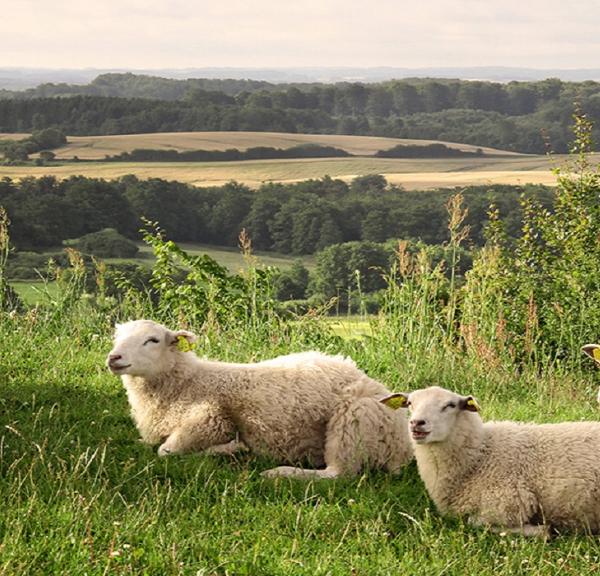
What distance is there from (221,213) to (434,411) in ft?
181

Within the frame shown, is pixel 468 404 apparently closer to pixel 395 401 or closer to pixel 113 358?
pixel 395 401

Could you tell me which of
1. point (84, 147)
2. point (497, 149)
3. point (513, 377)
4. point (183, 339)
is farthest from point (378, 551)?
point (497, 149)

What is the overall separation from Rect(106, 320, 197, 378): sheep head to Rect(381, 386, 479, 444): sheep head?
181 cm

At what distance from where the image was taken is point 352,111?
110 meters

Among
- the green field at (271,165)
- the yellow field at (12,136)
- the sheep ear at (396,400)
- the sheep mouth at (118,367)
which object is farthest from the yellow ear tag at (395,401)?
the yellow field at (12,136)

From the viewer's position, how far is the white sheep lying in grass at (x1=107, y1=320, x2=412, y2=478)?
20.8ft

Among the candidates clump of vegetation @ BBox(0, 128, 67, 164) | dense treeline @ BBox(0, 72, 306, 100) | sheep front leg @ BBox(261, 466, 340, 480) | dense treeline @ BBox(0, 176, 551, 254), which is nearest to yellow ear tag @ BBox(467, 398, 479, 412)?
sheep front leg @ BBox(261, 466, 340, 480)

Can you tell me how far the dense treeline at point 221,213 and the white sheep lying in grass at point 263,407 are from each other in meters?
40.3

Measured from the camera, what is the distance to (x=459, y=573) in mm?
4785

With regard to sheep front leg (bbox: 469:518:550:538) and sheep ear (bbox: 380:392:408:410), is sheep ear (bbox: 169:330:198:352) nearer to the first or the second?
sheep ear (bbox: 380:392:408:410)

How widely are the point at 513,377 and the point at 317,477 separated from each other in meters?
3.74

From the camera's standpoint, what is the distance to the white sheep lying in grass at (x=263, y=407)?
20.8 ft

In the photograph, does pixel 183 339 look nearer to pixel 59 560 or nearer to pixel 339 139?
pixel 59 560

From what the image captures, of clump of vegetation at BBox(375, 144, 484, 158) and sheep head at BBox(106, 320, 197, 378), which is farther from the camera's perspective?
clump of vegetation at BBox(375, 144, 484, 158)
